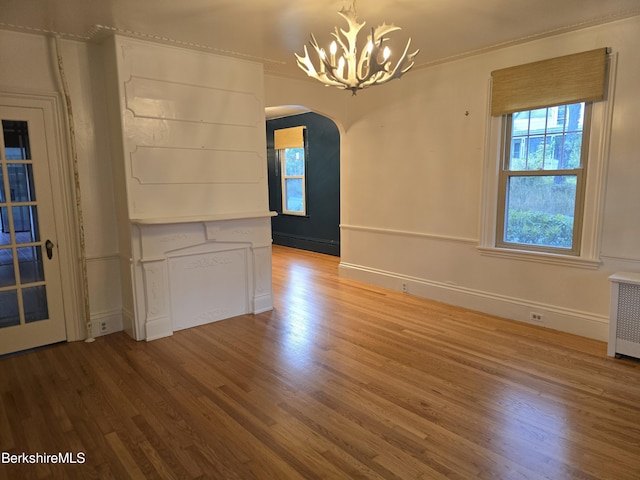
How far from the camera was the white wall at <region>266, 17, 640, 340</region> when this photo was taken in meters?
3.49

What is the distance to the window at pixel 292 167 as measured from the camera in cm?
847

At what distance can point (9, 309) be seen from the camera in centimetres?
354

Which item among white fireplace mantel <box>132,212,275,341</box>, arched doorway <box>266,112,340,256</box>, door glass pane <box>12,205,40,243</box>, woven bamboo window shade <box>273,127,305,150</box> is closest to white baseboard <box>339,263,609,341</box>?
white fireplace mantel <box>132,212,275,341</box>

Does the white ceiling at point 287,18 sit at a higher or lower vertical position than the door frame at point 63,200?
higher

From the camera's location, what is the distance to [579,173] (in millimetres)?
3725

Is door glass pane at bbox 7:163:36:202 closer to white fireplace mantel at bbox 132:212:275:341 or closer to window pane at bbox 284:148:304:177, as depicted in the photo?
white fireplace mantel at bbox 132:212:275:341

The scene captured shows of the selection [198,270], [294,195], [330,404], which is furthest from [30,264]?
[294,195]

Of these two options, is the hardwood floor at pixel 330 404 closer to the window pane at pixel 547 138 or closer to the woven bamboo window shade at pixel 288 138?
the window pane at pixel 547 138

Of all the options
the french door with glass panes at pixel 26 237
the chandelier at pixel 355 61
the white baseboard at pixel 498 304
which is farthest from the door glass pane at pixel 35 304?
the white baseboard at pixel 498 304

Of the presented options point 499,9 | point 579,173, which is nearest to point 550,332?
point 579,173

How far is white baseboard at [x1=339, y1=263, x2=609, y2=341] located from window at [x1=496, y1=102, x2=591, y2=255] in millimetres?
578

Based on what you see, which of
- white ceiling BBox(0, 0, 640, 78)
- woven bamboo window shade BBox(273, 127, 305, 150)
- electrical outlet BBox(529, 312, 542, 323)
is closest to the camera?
white ceiling BBox(0, 0, 640, 78)

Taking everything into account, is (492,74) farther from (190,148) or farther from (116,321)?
(116,321)

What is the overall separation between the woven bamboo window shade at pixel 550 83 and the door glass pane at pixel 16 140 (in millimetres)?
4348
